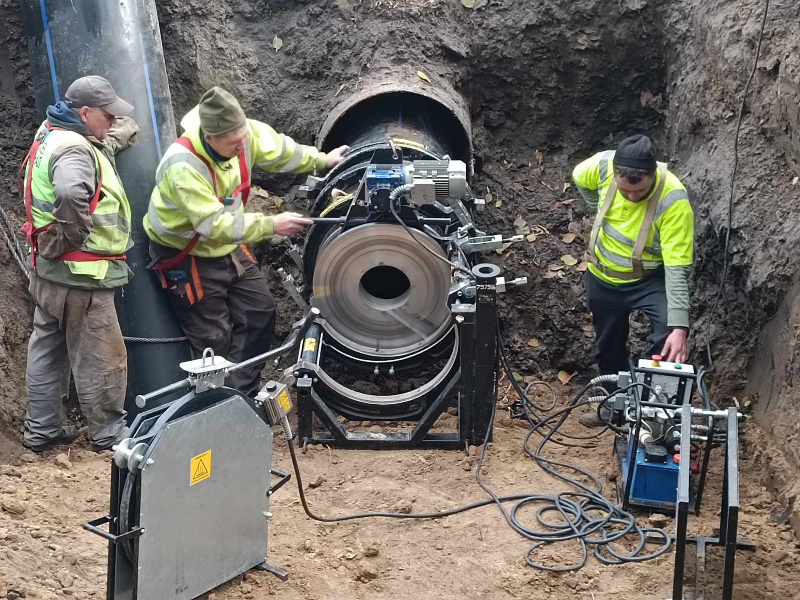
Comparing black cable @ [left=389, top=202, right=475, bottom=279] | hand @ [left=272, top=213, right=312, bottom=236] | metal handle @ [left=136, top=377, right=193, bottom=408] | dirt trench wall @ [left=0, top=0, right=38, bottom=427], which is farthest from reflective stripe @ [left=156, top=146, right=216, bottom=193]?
metal handle @ [left=136, top=377, right=193, bottom=408]

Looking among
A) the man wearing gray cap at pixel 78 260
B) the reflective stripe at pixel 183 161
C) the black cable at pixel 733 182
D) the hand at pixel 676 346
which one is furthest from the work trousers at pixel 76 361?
the black cable at pixel 733 182

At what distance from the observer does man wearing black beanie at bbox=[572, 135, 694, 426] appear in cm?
455

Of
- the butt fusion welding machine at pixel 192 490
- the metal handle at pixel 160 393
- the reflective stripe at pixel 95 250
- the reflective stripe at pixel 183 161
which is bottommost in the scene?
the butt fusion welding machine at pixel 192 490

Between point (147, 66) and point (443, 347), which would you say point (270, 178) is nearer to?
point (147, 66)

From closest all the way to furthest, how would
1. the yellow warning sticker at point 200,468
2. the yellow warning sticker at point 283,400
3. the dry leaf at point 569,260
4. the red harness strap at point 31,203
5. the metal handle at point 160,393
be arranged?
the metal handle at point 160,393 < the yellow warning sticker at point 200,468 < the yellow warning sticker at point 283,400 < the red harness strap at point 31,203 < the dry leaf at point 569,260

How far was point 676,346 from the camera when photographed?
4.54 meters

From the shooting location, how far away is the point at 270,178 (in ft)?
20.8

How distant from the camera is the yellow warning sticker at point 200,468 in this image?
3.18m

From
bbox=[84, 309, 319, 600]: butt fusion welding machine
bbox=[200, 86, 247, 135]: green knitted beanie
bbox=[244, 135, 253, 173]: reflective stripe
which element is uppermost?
bbox=[200, 86, 247, 135]: green knitted beanie

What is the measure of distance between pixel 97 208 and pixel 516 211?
3.00m

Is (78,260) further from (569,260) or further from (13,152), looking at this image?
(569,260)

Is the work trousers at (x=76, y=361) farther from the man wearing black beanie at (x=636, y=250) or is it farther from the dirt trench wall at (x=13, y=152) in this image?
the man wearing black beanie at (x=636, y=250)

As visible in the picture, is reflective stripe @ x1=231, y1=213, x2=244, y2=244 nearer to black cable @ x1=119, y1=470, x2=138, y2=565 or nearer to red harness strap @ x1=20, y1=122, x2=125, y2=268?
red harness strap @ x1=20, y1=122, x2=125, y2=268

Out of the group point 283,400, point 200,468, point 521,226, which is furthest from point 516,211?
point 200,468
